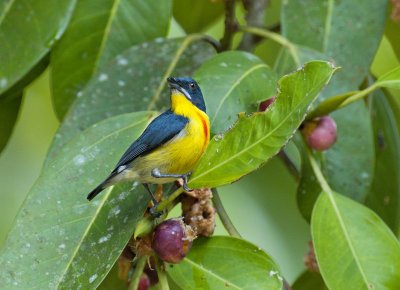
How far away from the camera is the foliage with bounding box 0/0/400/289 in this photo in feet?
4.05

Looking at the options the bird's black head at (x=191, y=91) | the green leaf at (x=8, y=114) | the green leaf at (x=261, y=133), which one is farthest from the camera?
the green leaf at (x=8, y=114)

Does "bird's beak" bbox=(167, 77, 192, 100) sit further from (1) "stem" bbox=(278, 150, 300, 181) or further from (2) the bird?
(1) "stem" bbox=(278, 150, 300, 181)

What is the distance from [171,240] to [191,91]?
0.88 ft

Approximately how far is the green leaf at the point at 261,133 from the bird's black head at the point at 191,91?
0.17 m

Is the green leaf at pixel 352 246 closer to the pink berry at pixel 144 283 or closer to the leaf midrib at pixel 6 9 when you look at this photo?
the pink berry at pixel 144 283

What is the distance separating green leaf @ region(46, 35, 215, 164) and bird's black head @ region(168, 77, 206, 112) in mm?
201

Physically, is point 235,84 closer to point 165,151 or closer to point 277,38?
A: point 165,151

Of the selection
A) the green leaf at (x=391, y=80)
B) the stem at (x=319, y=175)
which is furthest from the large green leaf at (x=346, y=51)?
the green leaf at (x=391, y=80)

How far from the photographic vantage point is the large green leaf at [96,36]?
1.71 m

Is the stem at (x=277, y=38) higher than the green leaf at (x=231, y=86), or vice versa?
the green leaf at (x=231, y=86)

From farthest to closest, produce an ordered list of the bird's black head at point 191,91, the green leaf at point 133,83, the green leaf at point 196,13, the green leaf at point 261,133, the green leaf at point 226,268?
1. the green leaf at point 196,13
2. the green leaf at point 133,83
3. the bird's black head at point 191,91
4. the green leaf at point 226,268
5. the green leaf at point 261,133

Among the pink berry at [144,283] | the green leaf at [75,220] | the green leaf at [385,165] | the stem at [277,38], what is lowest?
the green leaf at [385,165]

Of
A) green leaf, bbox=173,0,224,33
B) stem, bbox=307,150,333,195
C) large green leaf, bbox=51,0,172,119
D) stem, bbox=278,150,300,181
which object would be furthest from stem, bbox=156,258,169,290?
green leaf, bbox=173,0,224,33

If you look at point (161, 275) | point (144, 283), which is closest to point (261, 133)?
point (161, 275)
